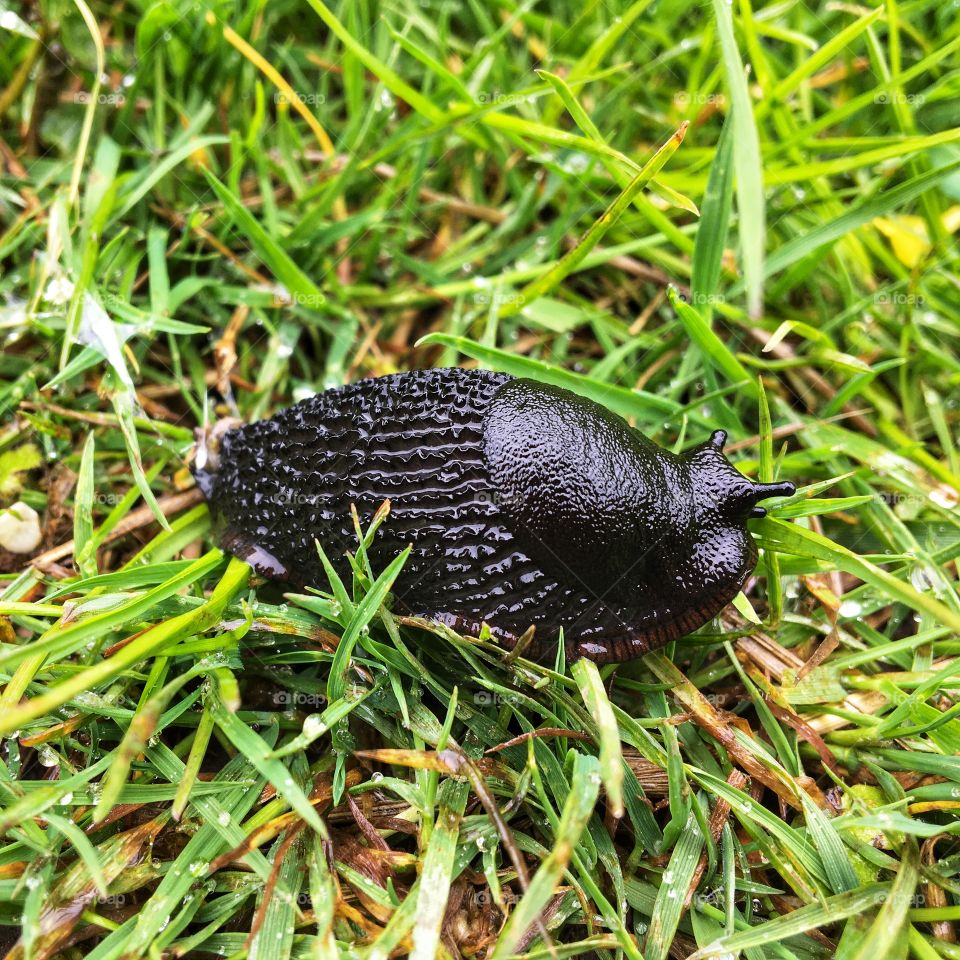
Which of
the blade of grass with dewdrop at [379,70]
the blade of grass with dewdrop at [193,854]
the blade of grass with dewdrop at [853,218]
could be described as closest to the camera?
the blade of grass with dewdrop at [193,854]

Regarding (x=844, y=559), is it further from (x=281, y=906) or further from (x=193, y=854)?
(x=193, y=854)

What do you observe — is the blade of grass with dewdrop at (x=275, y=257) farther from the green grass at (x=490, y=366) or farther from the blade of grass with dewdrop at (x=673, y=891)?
the blade of grass with dewdrop at (x=673, y=891)

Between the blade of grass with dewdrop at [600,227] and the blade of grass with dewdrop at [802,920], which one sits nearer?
the blade of grass with dewdrop at [802,920]

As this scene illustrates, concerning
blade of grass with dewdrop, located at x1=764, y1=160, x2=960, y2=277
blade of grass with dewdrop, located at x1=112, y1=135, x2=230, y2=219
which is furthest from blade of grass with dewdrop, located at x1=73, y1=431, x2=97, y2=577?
blade of grass with dewdrop, located at x1=764, y1=160, x2=960, y2=277

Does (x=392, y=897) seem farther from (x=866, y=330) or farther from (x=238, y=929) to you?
(x=866, y=330)

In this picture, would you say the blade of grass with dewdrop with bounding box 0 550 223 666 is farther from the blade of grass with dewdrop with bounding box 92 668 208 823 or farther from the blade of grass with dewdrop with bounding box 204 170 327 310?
the blade of grass with dewdrop with bounding box 204 170 327 310

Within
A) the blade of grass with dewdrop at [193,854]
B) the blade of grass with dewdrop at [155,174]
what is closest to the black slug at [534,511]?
the blade of grass with dewdrop at [193,854]
